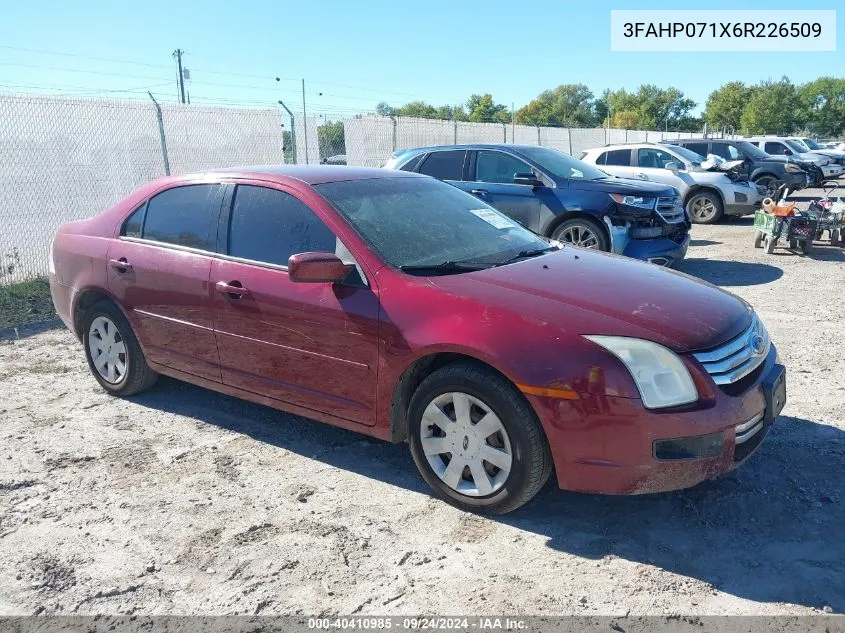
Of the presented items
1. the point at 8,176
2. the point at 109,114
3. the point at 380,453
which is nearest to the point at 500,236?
the point at 380,453

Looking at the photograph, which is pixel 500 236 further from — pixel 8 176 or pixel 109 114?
pixel 109 114

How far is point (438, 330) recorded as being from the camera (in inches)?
126

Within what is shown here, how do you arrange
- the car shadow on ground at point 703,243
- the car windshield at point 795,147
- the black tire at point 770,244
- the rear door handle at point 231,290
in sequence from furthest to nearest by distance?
1. the car windshield at point 795,147
2. the car shadow on ground at point 703,243
3. the black tire at point 770,244
4. the rear door handle at point 231,290

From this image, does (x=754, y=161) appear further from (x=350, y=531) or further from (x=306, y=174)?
(x=350, y=531)

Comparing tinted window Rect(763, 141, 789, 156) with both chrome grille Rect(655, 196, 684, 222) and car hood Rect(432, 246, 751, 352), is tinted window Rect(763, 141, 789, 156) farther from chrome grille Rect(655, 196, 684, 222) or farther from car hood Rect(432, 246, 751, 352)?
car hood Rect(432, 246, 751, 352)

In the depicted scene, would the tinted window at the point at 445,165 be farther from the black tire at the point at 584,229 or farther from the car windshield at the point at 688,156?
the car windshield at the point at 688,156

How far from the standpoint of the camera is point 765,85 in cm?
7538

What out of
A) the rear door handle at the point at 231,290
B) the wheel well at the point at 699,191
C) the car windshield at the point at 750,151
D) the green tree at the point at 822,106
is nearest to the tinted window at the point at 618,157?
the wheel well at the point at 699,191

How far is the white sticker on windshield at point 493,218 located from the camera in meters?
4.37

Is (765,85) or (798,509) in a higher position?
(765,85)

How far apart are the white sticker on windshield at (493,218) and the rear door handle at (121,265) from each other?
231 cm

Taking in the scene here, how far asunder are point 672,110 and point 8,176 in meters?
94.1

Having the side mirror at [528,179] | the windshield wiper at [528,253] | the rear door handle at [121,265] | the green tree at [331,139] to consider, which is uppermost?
the green tree at [331,139]

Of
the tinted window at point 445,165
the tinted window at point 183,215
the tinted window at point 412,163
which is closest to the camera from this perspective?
the tinted window at point 183,215
